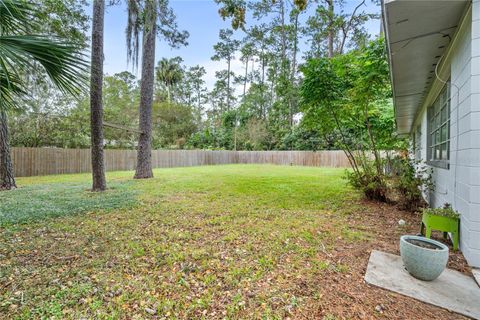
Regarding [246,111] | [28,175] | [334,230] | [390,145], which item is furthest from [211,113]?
[334,230]

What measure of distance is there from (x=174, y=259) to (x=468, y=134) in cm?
312

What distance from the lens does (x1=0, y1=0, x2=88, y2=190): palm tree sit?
75.9 inches

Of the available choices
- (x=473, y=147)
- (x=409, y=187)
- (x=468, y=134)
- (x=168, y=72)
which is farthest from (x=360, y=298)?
(x=168, y=72)

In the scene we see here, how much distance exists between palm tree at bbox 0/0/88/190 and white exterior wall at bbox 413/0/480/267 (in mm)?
3525

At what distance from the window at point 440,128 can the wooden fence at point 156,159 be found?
1229cm

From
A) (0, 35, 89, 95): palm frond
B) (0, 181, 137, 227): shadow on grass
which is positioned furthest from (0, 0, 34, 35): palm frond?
(0, 181, 137, 227): shadow on grass

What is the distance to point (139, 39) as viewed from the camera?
6859 mm

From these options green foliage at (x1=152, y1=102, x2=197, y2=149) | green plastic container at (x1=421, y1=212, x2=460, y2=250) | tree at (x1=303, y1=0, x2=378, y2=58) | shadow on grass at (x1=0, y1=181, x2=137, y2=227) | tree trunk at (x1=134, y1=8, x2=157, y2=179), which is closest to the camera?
green plastic container at (x1=421, y1=212, x2=460, y2=250)

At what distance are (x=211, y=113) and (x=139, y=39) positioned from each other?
71.8 feet

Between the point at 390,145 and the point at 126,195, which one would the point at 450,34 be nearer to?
the point at 390,145

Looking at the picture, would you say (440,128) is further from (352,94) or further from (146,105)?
(146,105)

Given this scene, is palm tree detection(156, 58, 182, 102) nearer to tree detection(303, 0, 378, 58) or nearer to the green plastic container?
tree detection(303, 0, 378, 58)

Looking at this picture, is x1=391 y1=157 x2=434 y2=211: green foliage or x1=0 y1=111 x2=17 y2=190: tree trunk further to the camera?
x1=0 y1=111 x2=17 y2=190: tree trunk

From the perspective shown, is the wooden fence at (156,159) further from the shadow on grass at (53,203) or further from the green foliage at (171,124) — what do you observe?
the shadow on grass at (53,203)
